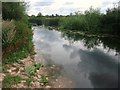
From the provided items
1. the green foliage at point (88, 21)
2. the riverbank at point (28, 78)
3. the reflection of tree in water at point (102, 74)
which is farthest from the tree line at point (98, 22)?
the riverbank at point (28, 78)

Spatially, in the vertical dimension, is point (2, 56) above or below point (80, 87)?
above

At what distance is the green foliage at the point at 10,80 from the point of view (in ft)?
41.5

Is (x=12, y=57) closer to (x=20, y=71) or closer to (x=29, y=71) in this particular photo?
(x=20, y=71)

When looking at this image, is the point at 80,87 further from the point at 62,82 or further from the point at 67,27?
the point at 67,27

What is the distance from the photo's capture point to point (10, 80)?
44.1 feet

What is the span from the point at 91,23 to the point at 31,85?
60.6 metres

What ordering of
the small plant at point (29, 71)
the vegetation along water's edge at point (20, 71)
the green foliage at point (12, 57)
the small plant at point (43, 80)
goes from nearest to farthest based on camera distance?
the vegetation along water's edge at point (20, 71) → the small plant at point (43, 80) → the small plant at point (29, 71) → the green foliage at point (12, 57)

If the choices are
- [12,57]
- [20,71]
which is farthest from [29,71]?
[12,57]

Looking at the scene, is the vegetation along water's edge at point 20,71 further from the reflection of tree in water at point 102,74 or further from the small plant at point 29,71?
the reflection of tree in water at point 102,74

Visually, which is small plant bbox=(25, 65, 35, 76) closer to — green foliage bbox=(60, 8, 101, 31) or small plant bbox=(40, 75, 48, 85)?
small plant bbox=(40, 75, 48, 85)

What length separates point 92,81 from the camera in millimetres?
15672

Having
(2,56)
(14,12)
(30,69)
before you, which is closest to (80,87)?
(30,69)

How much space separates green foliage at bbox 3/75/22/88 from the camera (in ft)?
41.5

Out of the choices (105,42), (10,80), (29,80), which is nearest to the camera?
(10,80)
